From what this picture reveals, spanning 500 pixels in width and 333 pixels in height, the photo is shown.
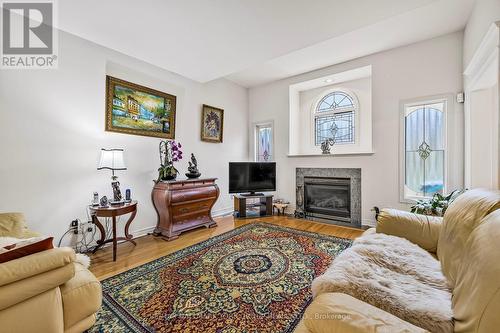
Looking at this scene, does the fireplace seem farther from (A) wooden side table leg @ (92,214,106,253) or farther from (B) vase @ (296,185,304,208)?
(A) wooden side table leg @ (92,214,106,253)

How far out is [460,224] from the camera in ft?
4.24

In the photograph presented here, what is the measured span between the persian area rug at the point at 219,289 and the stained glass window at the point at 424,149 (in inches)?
59.3

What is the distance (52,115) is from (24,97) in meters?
0.27

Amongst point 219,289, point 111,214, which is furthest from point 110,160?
Answer: point 219,289

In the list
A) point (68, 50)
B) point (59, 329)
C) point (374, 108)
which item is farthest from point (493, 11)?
point (68, 50)

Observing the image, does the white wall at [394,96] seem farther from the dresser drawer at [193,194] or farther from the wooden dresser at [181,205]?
the wooden dresser at [181,205]

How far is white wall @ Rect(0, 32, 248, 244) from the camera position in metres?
2.21

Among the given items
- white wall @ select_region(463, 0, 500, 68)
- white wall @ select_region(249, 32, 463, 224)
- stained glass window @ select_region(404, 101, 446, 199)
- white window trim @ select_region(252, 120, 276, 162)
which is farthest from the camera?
white window trim @ select_region(252, 120, 276, 162)

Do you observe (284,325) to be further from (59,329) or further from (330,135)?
(330,135)

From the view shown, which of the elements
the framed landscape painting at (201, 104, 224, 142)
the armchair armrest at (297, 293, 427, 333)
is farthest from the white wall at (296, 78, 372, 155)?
the armchair armrest at (297, 293, 427, 333)

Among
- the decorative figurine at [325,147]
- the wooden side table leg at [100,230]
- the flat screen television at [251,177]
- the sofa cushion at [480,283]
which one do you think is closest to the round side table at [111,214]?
the wooden side table leg at [100,230]

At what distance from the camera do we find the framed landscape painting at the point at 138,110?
2.90 m

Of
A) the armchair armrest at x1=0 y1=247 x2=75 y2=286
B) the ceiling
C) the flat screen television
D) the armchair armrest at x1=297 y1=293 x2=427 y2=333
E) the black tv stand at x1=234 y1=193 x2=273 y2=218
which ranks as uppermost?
the ceiling

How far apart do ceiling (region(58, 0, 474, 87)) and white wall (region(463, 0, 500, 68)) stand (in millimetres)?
151
